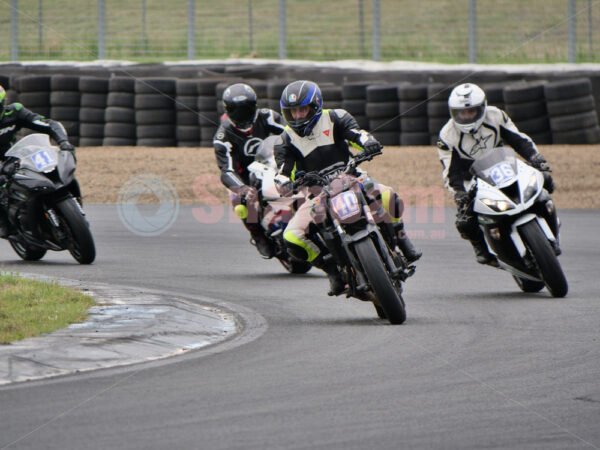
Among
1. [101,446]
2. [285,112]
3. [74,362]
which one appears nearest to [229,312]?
[285,112]

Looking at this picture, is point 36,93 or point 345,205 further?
point 36,93

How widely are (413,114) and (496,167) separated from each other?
11176 mm

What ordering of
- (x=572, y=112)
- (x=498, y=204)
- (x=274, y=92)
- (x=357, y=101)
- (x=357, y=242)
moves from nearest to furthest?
(x=357, y=242), (x=498, y=204), (x=572, y=112), (x=357, y=101), (x=274, y=92)

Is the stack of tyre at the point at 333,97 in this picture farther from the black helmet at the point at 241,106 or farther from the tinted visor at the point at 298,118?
the tinted visor at the point at 298,118

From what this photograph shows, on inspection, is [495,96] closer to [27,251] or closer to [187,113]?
[187,113]

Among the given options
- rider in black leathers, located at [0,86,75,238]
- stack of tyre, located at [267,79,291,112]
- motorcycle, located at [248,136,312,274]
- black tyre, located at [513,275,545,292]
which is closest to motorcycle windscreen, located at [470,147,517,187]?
black tyre, located at [513,275,545,292]

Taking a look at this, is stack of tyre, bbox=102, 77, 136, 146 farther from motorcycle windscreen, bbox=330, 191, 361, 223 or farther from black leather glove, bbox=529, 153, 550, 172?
motorcycle windscreen, bbox=330, 191, 361, 223

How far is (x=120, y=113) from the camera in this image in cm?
2123

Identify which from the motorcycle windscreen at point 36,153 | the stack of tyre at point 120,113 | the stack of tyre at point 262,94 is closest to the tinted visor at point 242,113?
the motorcycle windscreen at point 36,153

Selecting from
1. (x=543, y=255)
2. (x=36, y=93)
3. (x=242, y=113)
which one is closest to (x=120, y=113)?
(x=36, y=93)

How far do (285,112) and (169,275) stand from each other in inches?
107

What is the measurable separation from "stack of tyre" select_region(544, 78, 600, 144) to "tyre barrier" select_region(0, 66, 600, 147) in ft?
0.06

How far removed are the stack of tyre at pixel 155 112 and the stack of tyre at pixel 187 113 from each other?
0.40 feet

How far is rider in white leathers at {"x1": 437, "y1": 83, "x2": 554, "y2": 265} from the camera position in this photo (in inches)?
358
